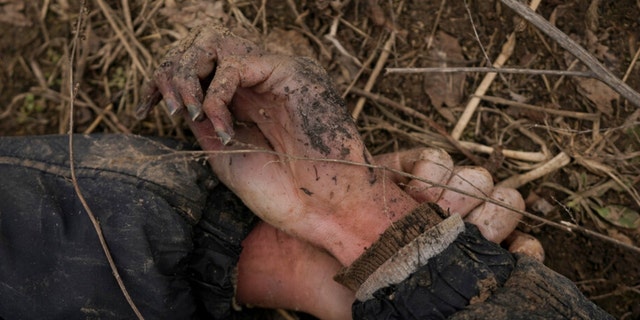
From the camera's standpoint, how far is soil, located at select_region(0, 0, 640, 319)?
6.54 ft

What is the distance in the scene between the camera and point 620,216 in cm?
197

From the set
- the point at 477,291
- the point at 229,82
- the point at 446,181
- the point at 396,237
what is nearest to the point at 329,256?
the point at 396,237

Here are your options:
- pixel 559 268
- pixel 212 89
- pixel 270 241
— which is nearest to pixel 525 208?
pixel 559 268

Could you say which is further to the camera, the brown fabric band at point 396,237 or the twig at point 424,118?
the twig at point 424,118

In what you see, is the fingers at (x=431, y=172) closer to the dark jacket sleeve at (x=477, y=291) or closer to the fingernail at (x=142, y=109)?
→ the dark jacket sleeve at (x=477, y=291)

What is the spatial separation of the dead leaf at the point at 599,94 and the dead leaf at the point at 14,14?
2.11 metres

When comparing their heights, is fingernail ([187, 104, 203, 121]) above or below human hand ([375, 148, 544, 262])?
above

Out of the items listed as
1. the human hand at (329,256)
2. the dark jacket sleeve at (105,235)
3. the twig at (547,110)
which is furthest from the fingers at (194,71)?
the twig at (547,110)

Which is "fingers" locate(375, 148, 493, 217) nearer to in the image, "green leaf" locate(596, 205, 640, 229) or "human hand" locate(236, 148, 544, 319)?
"human hand" locate(236, 148, 544, 319)

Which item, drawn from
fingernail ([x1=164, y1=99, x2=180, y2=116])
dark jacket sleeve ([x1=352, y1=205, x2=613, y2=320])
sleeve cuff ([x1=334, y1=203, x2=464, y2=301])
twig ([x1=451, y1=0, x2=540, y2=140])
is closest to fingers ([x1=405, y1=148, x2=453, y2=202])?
sleeve cuff ([x1=334, y1=203, x2=464, y2=301])

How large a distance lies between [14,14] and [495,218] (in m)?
1.95

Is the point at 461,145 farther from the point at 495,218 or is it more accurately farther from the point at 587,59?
the point at 587,59

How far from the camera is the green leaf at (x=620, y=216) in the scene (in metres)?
1.95

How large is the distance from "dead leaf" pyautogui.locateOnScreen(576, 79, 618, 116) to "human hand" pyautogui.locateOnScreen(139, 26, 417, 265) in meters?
0.84
